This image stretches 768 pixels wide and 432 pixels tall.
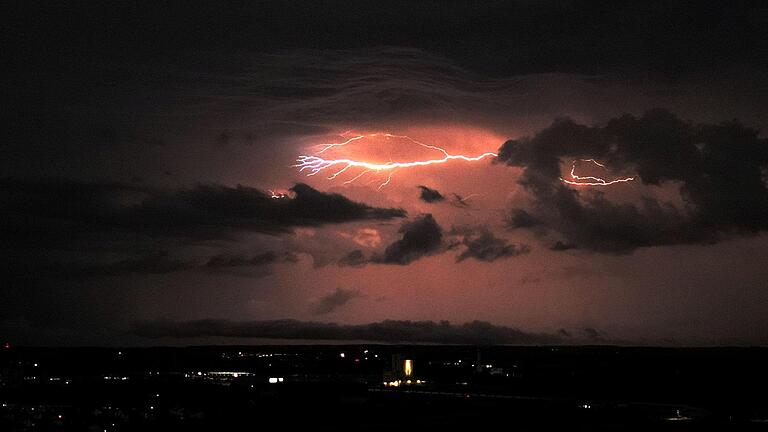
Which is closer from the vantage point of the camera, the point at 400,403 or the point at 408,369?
the point at 400,403

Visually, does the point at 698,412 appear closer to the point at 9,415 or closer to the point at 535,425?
the point at 535,425

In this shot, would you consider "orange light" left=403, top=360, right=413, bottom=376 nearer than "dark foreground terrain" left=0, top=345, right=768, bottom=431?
No

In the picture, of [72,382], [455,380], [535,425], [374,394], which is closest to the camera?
[535,425]

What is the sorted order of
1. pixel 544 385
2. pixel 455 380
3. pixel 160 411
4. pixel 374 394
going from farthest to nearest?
1. pixel 455 380
2. pixel 544 385
3. pixel 374 394
4. pixel 160 411

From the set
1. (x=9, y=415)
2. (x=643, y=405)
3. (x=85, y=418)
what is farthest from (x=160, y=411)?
(x=643, y=405)

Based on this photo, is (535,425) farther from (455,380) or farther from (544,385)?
(455,380)

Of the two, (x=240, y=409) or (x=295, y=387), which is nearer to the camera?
(x=240, y=409)

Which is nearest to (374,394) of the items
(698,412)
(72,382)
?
(698,412)

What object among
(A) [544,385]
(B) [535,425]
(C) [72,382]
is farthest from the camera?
(C) [72,382]

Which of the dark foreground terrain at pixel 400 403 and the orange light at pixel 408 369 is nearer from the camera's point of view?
the dark foreground terrain at pixel 400 403
